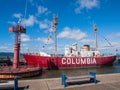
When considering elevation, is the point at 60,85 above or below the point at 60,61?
below

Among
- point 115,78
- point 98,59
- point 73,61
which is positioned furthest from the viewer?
point 98,59

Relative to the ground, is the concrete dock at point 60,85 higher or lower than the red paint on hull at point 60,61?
lower

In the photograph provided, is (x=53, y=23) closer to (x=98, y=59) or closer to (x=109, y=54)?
(x=98, y=59)

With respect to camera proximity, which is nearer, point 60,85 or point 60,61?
point 60,85

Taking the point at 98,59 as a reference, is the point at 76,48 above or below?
above

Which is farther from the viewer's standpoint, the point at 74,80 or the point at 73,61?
the point at 73,61

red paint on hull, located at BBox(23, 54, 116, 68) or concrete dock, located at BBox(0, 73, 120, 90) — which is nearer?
concrete dock, located at BBox(0, 73, 120, 90)

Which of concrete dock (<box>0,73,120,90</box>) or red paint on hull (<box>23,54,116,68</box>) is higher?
red paint on hull (<box>23,54,116,68</box>)

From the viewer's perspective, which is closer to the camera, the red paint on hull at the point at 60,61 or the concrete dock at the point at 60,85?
the concrete dock at the point at 60,85

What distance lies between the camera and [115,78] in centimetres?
1480

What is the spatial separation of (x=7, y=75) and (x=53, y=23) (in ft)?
76.7

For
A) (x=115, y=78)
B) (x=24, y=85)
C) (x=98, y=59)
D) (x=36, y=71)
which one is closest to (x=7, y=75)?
(x=36, y=71)

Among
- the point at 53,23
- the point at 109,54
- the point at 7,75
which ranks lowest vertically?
the point at 7,75

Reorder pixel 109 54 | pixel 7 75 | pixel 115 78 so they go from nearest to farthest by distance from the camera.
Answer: pixel 115 78 < pixel 7 75 < pixel 109 54
